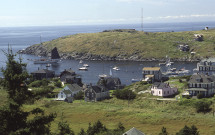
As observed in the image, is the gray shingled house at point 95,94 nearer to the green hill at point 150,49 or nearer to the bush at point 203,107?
the bush at point 203,107

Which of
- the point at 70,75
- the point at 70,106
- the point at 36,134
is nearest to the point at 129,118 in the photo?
the point at 70,106

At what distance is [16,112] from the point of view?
20250 millimetres

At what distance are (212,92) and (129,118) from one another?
2230cm

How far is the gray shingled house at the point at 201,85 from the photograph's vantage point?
66438 mm

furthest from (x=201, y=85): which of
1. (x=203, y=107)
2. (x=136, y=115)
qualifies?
(x=136, y=115)

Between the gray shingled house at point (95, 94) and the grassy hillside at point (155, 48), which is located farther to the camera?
the grassy hillside at point (155, 48)

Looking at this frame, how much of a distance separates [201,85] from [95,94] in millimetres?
22270

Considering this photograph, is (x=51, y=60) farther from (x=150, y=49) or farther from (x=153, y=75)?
(x=153, y=75)

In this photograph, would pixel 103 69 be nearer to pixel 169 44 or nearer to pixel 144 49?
pixel 144 49

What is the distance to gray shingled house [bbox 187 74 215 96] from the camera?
66438mm

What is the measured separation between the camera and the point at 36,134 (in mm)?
20391

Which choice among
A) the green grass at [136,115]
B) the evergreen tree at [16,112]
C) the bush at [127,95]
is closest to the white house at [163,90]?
the green grass at [136,115]

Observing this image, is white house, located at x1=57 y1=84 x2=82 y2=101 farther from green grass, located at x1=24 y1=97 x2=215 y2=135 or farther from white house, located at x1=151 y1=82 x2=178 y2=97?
white house, located at x1=151 y1=82 x2=178 y2=97

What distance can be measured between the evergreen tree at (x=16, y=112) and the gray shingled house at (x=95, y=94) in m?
51.7
